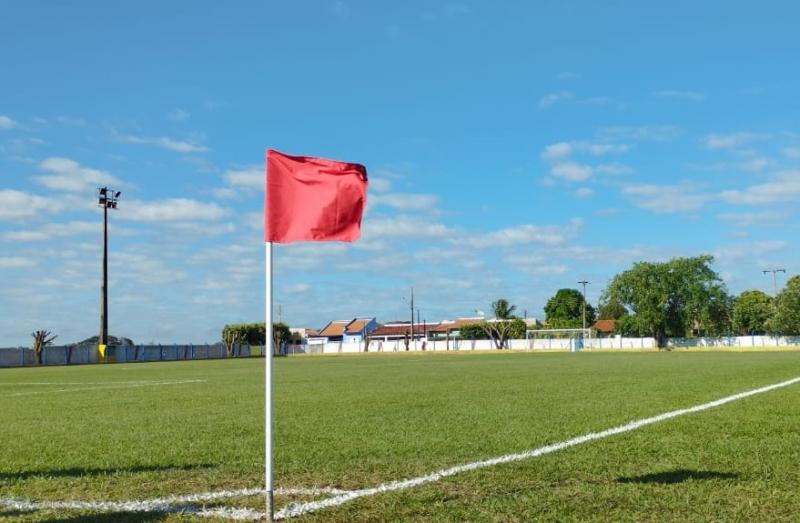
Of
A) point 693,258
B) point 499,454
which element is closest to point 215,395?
point 499,454

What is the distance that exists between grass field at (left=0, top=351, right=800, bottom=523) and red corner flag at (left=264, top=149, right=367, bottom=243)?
184 centimetres

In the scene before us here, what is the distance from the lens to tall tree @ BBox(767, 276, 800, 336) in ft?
298

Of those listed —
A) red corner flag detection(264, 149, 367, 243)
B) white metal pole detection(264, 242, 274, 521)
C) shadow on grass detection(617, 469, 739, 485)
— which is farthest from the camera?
shadow on grass detection(617, 469, 739, 485)

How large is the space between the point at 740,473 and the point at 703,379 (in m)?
13.5

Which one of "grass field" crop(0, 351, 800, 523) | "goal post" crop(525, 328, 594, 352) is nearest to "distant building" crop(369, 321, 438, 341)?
"goal post" crop(525, 328, 594, 352)

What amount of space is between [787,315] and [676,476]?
9542 cm

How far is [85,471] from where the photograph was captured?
6.86 metres

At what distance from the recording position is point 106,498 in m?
5.65

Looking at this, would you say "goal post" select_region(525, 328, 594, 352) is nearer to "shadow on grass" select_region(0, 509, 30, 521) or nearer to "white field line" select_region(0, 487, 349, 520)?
"white field line" select_region(0, 487, 349, 520)

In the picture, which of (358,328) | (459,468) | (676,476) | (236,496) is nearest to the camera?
(236,496)

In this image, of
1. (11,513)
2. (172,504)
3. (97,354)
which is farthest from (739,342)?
(11,513)

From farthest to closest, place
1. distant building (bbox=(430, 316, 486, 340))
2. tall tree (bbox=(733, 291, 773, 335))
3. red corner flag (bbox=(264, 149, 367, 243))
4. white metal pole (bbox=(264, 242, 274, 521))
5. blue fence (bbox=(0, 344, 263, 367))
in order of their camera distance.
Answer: distant building (bbox=(430, 316, 486, 340)) < tall tree (bbox=(733, 291, 773, 335)) < blue fence (bbox=(0, 344, 263, 367)) < red corner flag (bbox=(264, 149, 367, 243)) < white metal pole (bbox=(264, 242, 274, 521))

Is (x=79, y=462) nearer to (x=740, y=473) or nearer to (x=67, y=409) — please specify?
(x=740, y=473)

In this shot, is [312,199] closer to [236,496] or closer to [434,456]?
[236,496]
